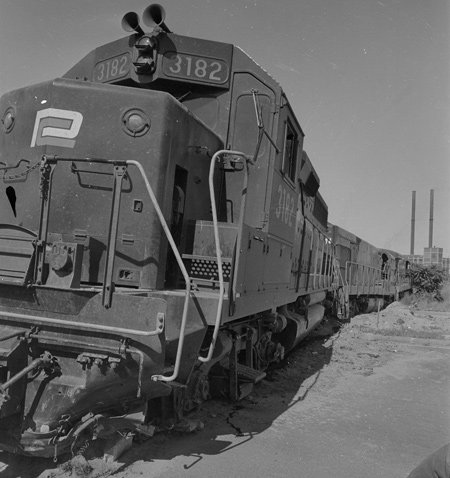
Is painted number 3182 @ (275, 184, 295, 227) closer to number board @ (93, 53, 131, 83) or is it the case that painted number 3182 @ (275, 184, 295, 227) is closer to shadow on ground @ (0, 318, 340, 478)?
number board @ (93, 53, 131, 83)

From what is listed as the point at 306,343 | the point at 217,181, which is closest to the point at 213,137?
the point at 217,181

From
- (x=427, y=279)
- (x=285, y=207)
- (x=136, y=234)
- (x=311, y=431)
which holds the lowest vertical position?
(x=311, y=431)

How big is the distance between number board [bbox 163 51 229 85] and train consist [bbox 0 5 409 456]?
0.01m

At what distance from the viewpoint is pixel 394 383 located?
7.00 m

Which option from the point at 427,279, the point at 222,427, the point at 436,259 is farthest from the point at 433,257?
the point at 222,427

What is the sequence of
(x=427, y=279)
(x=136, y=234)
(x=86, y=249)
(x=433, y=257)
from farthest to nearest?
(x=433, y=257) → (x=427, y=279) → (x=136, y=234) → (x=86, y=249)

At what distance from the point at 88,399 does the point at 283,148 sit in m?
3.13

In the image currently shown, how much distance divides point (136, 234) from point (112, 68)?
203 cm

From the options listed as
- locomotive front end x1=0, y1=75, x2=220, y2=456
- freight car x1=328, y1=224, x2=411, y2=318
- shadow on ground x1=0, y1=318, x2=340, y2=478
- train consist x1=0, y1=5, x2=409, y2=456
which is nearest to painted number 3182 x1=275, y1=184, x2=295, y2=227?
train consist x1=0, y1=5, x2=409, y2=456

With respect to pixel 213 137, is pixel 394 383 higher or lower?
lower

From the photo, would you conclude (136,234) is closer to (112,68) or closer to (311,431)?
(112,68)

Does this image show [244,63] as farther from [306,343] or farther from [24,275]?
[306,343]

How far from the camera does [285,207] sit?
5387 millimetres

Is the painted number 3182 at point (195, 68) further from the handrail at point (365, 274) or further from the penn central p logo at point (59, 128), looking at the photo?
the handrail at point (365, 274)
